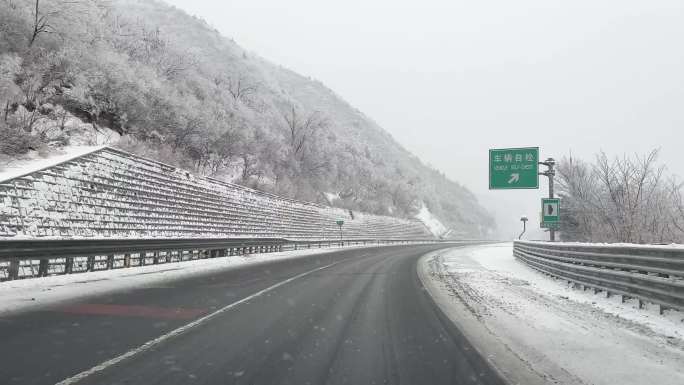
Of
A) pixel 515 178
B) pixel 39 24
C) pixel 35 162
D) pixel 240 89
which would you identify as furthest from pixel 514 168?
pixel 240 89

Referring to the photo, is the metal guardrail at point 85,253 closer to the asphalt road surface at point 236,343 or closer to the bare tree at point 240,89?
the asphalt road surface at point 236,343

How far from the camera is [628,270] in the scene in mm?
8867

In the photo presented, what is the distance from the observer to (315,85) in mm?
124375

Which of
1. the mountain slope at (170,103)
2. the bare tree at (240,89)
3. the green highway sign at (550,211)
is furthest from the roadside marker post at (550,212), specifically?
the bare tree at (240,89)

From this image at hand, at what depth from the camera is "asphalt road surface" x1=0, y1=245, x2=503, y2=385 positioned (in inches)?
161

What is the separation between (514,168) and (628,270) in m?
12.7

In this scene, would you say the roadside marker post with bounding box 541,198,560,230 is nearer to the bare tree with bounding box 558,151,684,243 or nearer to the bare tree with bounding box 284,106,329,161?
the bare tree with bounding box 558,151,684,243

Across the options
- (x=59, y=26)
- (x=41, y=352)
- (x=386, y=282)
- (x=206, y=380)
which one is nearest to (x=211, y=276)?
(x=386, y=282)

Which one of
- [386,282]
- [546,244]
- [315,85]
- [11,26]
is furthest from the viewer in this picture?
[315,85]

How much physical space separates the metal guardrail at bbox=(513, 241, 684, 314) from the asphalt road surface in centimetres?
367

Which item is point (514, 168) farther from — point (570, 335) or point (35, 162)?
point (35, 162)

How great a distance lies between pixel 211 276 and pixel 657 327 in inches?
Result: 433

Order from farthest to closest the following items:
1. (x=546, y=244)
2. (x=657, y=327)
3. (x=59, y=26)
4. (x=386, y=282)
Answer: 1. (x=59, y=26)
2. (x=546, y=244)
3. (x=386, y=282)
4. (x=657, y=327)

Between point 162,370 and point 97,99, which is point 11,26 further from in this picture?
point 162,370
